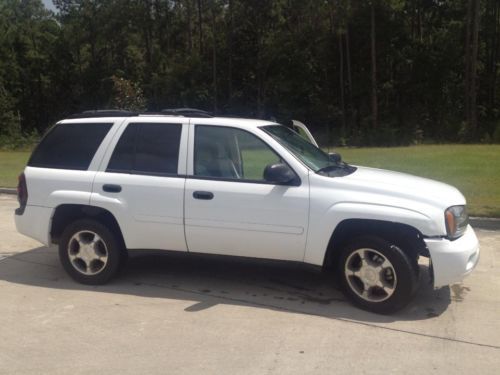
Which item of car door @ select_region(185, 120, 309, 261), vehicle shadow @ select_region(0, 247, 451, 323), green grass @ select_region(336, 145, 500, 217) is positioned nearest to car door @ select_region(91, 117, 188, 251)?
car door @ select_region(185, 120, 309, 261)

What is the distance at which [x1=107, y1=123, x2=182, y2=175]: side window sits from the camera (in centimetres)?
589

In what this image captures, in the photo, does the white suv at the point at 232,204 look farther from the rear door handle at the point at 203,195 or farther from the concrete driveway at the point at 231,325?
the concrete driveway at the point at 231,325

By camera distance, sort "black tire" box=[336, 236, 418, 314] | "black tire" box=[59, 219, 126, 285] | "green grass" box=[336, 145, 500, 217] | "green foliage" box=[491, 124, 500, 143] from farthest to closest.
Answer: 1. "green foliage" box=[491, 124, 500, 143]
2. "green grass" box=[336, 145, 500, 217]
3. "black tire" box=[59, 219, 126, 285]
4. "black tire" box=[336, 236, 418, 314]

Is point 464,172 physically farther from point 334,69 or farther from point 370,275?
point 334,69

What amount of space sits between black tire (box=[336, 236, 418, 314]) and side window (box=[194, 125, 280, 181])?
1221mm

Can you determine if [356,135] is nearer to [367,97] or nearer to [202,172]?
[367,97]

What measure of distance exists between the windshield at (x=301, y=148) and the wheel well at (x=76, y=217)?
6.18 ft

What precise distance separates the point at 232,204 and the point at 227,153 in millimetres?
623

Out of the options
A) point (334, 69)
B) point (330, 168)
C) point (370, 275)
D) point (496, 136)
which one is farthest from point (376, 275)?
point (334, 69)

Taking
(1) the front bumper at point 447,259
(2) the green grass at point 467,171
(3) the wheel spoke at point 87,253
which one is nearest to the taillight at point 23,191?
(3) the wheel spoke at point 87,253

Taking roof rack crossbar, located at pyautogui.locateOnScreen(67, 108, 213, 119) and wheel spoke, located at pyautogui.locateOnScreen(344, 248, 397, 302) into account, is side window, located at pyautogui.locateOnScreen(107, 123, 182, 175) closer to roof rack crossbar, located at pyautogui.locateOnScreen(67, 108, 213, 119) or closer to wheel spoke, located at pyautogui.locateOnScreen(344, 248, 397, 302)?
roof rack crossbar, located at pyautogui.locateOnScreen(67, 108, 213, 119)

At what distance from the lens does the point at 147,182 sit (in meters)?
5.82

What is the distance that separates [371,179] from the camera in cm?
547

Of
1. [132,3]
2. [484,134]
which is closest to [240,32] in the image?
[132,3]
